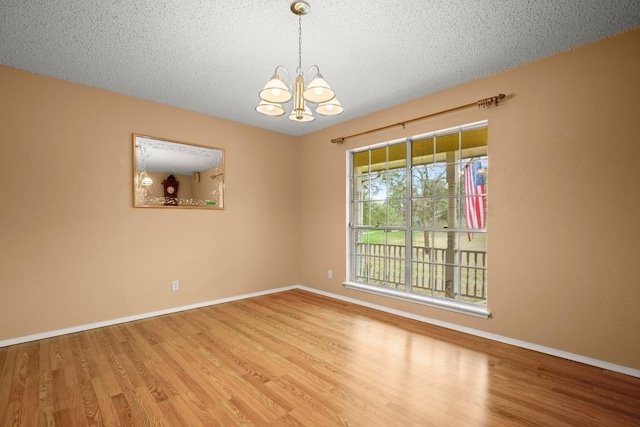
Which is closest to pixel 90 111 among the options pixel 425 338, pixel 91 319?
pixel 91 319

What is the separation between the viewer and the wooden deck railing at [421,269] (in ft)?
10.8

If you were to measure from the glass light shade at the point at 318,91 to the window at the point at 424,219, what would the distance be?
2.00 metres

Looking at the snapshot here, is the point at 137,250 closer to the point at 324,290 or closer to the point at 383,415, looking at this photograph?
the point at 324,290

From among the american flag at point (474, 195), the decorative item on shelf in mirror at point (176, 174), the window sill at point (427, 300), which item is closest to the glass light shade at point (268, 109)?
the decorative item on shelf in mirror at point (176, 174)

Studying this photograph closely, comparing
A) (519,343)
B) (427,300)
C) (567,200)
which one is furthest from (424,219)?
(519,343)

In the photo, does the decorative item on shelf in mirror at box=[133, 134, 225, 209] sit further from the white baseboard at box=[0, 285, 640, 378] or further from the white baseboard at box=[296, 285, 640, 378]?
the white baseboard at box=[296, 285, 640, 378]

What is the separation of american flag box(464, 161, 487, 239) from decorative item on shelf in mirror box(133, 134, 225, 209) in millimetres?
3153

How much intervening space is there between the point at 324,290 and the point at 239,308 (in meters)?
1.34

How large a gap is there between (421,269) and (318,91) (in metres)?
2.63

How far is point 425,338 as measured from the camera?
295cm

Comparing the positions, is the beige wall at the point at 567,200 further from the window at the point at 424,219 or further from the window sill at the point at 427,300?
the window at the point at 424,219

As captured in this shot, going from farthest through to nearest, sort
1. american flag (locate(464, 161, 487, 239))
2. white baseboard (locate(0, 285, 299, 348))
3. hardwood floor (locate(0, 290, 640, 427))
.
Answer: american flag (locate(464, 161, 487, 239))
white baseboard (locate(0, 285, 299, 348))
hardwood floor (locate(0, 290, 640, 427))

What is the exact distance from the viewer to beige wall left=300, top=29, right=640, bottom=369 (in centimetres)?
228

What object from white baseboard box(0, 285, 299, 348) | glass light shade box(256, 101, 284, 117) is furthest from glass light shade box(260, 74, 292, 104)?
white baseboard box(0, 285, 299, 348)
